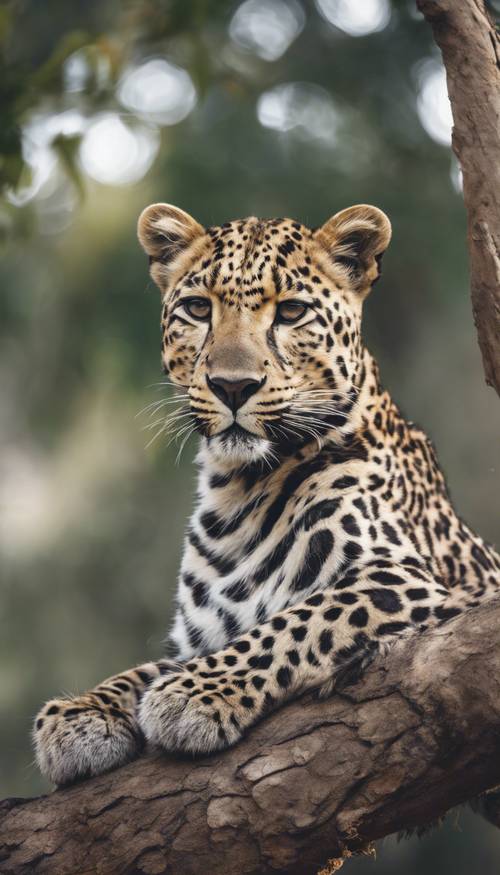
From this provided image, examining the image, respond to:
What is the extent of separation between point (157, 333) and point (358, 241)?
10702 millimetres

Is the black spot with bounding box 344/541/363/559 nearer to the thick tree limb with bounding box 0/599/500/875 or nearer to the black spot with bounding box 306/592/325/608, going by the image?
the black spot with bounding box 306/592/325/608

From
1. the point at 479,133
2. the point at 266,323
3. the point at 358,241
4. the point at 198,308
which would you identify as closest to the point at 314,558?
the point at 266,323

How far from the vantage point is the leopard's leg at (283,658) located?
488 cm

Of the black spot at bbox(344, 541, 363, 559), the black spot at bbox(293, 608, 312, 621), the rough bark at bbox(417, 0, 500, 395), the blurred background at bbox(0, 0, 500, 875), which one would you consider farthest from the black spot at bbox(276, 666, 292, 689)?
the blurred background at bbox(0, 0, 500, 875)

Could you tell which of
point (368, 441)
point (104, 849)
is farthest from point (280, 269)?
point (104, 849)

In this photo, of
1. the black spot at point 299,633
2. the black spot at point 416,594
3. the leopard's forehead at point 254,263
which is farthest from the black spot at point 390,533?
the leopard's forehead at point 254,263

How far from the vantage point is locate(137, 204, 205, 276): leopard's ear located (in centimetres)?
655

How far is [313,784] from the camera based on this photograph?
4512 mm

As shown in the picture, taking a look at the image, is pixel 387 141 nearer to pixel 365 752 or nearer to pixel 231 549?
pixel 231 549

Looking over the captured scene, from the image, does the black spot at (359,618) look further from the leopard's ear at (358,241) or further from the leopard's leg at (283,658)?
the leopard's ear at (358,241)

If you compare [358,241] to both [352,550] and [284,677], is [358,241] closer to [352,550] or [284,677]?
[352,550]

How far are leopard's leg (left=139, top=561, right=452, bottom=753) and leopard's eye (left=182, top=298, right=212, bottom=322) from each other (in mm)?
1557

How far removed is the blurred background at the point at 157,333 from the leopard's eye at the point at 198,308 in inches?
402

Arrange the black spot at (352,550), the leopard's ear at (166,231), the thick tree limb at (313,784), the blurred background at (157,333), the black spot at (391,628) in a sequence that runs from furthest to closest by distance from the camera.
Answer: the blurred background at (157,333) → the leopard's ear at (166,231) → the black spot at (352,550) → the black spot at (391,628) → the thick tree limb at (313,784)
